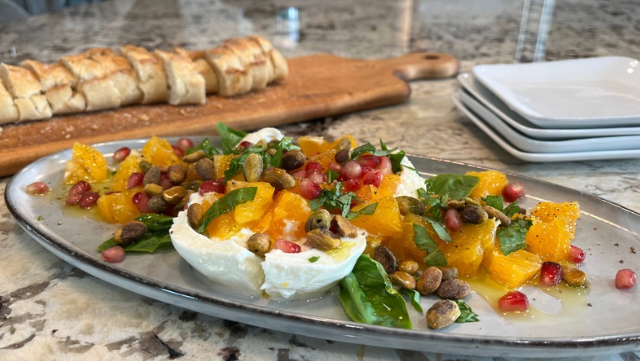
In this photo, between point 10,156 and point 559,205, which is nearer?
point 559,205

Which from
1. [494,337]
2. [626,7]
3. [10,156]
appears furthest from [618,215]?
[626,7]

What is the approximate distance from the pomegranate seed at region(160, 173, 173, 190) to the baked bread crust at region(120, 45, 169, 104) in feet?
3.38

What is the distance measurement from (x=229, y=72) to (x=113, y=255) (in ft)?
5.31

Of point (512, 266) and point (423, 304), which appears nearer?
point (423, 304)

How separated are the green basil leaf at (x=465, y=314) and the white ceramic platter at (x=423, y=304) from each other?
2 cm

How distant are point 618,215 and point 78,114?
7.78 ft

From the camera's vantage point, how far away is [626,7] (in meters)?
5.93

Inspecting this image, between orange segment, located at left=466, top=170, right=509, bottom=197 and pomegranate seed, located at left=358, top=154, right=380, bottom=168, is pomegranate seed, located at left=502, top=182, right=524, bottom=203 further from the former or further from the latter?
pomegranate seed, located at left=358, top=154, right=380, bottom=168

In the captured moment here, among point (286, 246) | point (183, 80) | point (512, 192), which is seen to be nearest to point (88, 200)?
point (286, 246)

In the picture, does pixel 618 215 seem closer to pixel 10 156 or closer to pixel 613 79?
pixel 613 79

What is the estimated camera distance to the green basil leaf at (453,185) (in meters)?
2.05

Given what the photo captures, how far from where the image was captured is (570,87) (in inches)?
121

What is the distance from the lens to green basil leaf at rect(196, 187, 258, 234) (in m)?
1.63

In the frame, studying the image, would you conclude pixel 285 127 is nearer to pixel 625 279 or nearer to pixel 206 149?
pixel 206 149
